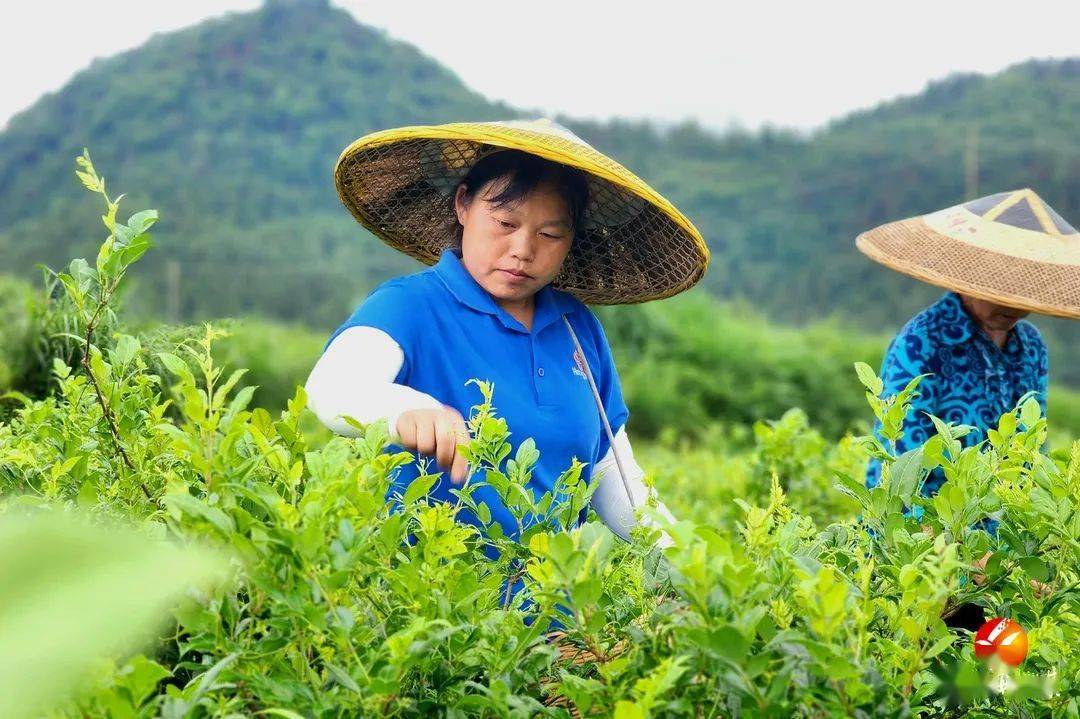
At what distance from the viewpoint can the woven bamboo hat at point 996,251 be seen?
2.84 m

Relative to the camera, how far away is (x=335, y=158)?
89.4 feet

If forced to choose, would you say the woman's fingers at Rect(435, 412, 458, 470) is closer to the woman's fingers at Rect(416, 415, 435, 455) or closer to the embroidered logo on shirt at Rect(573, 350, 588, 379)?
the woman's fingers at Rect(416, 415, 435, 455)

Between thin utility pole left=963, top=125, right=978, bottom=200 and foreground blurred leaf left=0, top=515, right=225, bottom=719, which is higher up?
foreground blurred leaf left=0, top=515, right=225, bottom=719

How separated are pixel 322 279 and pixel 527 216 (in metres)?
24.0

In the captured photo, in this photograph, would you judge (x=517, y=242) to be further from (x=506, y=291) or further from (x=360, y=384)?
(x=360, y=384)

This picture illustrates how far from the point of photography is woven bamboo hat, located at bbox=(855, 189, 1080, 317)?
2842mm

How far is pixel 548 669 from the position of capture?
1.34m

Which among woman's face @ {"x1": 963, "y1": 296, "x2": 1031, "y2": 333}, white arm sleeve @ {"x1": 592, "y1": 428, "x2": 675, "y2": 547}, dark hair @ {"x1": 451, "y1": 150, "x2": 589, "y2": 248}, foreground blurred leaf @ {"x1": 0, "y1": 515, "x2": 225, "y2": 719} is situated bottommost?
Answer: white arm sleeve @ {"x1": 592, "y1": 428, "x2": 675, "y2": 547}

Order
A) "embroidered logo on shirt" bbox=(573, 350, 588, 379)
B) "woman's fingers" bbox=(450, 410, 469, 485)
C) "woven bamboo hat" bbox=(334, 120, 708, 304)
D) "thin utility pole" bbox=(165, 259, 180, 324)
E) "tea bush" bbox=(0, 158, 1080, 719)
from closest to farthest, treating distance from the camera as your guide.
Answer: "tea bush" bbox=(0, 158, 1080, 719) → "woman's fingers" bbox=(450, 410, 469, 485) → "embroidered logo on shirt" bbox=(573, 350, 588, 379) → "woven bamboo hat" bbox=(334, 120, 708, 304) → "thin utility pole" bbox=(165, 259, 180, 324)

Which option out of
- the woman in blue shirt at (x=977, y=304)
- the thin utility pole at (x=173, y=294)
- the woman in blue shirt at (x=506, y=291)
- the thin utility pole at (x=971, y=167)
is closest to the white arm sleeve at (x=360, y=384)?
the woman in blue shirt at (x=506, y=291)

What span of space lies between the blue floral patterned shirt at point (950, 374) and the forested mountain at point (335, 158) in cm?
949

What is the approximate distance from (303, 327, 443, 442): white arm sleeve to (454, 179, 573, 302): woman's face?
276 millimetres

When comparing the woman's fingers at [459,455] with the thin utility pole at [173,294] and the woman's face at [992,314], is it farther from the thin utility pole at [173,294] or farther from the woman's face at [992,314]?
the thin utility pole at [173,294]

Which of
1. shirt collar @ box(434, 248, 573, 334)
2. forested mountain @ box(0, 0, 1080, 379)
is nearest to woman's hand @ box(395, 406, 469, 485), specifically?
shirt collar @ box(434, 248, 573, 334)
